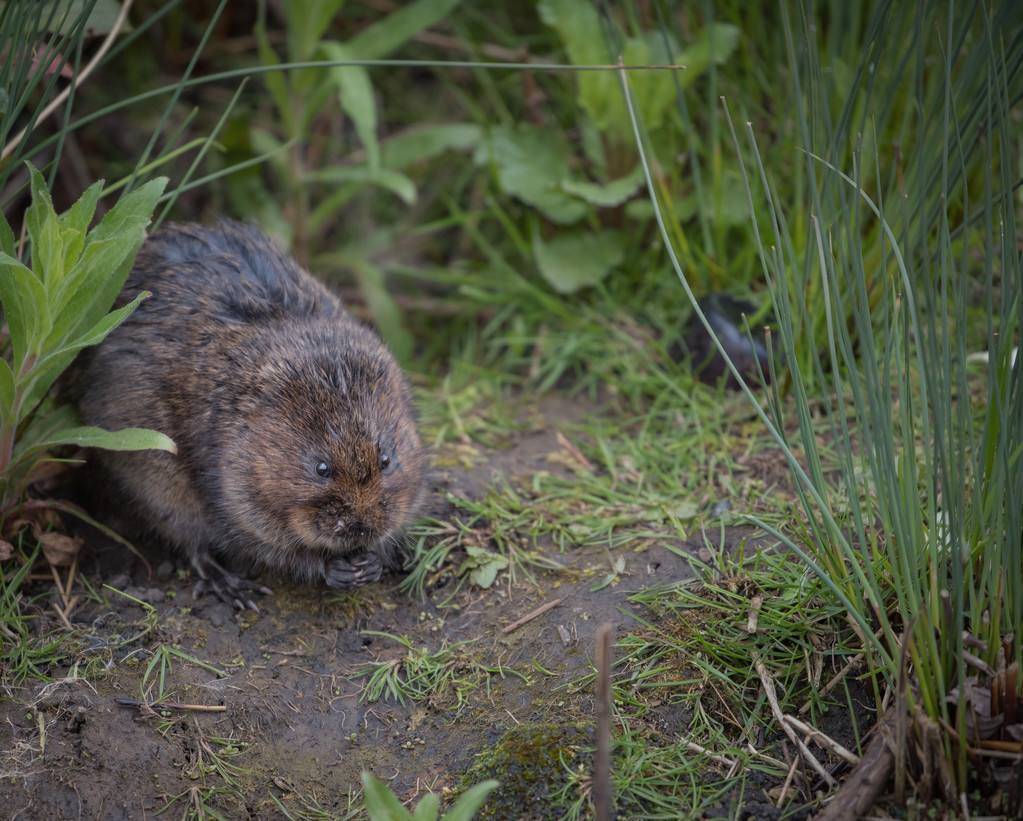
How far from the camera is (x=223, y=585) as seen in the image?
11.5 ft

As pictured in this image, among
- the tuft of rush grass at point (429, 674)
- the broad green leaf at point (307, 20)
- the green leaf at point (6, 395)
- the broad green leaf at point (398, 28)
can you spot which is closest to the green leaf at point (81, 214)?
the green leaf at point (6, 395)

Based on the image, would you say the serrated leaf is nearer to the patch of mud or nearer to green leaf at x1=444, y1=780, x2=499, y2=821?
the patch of mud

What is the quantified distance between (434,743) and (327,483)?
0.83 m

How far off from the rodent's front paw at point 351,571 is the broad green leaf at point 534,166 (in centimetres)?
209

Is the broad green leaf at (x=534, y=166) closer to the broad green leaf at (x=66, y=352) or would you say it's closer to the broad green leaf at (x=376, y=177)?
the broad green leaf at (x=376, y=177)

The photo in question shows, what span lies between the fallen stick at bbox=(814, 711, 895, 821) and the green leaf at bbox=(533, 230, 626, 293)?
8.77ft

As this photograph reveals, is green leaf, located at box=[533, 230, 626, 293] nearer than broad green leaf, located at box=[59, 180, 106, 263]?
No

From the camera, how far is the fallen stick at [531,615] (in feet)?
10.8

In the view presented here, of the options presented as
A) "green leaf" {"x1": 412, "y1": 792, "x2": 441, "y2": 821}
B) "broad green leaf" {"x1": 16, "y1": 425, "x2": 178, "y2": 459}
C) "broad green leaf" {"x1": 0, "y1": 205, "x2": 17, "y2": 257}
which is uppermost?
"broad green leaf" {"x1": 0, "y1": 205, "x2": 17, "y2": 257}

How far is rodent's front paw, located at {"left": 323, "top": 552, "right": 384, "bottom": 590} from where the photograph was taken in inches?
132

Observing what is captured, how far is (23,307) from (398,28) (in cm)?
262

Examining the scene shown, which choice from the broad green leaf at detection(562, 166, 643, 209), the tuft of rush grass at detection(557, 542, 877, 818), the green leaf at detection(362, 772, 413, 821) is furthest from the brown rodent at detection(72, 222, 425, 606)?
the broad green leaf at detection(562, 166, 643, 209)

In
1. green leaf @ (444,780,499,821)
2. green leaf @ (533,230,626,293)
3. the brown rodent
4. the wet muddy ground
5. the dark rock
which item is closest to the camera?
green leaf @ (444,780,499,821)

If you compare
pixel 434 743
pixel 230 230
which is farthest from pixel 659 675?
pixel 230 230
